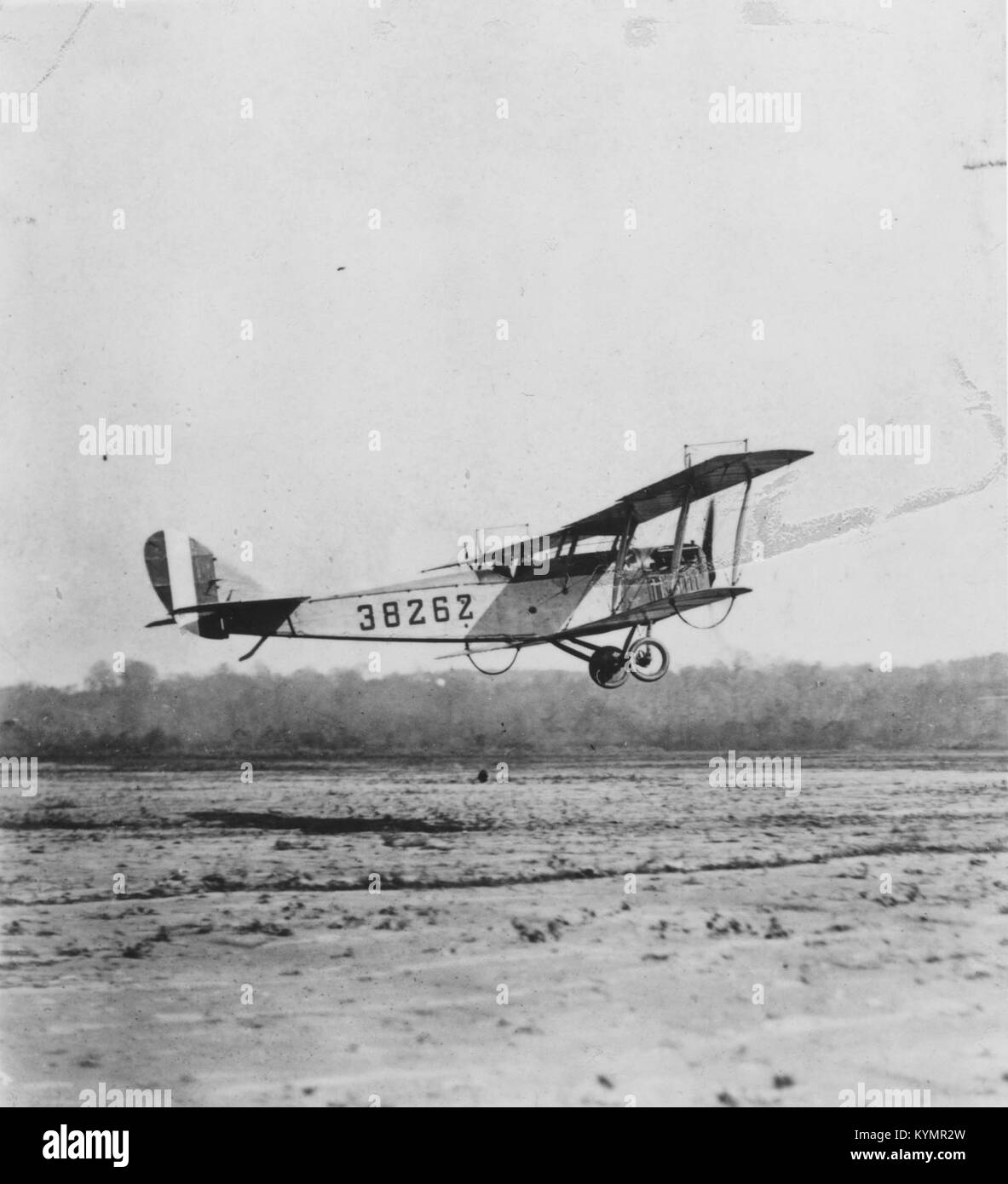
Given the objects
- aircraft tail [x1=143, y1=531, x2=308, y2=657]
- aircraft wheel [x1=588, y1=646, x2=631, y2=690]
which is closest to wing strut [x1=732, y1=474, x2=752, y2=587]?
aircraft wheel [x1=588, y1=646, x2=631, y2=690]

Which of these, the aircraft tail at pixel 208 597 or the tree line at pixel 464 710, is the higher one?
the aircraft tail at pixel 208 597

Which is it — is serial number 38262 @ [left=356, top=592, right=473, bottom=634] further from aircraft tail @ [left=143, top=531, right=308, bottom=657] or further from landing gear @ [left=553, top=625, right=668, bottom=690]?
landing gear @ [left=553, top=625, right=668, bottom=690]

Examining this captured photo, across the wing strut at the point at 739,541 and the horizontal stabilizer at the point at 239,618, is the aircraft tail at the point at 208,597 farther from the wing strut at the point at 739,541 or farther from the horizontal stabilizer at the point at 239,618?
the wing strut at the point at 739,541

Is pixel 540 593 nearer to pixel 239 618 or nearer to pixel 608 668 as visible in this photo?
pixel 608 668

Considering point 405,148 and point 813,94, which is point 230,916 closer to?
point 405,148

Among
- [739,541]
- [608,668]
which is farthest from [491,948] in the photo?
[739,541]

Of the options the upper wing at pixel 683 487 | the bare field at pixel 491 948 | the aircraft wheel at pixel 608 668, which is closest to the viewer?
the bare field at pixel 491 948

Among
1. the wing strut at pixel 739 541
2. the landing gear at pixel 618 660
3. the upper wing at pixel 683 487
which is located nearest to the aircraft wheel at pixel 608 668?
the landing gear at pixel 618 660
